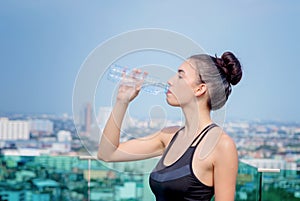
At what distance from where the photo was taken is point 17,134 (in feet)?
9.33

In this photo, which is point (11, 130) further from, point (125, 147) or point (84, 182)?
point (125, 147)

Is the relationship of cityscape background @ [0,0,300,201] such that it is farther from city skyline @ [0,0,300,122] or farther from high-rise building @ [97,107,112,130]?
high-rise building @ [97,107,112,130]

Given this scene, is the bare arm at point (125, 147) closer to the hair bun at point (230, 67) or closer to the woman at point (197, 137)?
the woman at point (197, 137)

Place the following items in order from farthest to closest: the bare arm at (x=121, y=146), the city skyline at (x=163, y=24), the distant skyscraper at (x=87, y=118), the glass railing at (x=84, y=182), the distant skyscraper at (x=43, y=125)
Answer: the city skyline at (x=163, y=24) → the glass railing at (x=84, y=182) → the distant skyscraper at (x=43, y=125) → the bare arm at (x=121, y=146) → the distant skyscraper at (x=87, y=118)

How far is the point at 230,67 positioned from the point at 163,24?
3.39m

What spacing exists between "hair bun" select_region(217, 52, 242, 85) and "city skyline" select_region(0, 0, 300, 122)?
335 cm

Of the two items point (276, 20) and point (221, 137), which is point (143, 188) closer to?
A: point (221, 137)

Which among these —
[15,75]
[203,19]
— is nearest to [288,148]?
[203,19]

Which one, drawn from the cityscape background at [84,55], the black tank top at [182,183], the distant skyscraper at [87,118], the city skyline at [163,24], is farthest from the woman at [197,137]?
the city skyline at [163,24]

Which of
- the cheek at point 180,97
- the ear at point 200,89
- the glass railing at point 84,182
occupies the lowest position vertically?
the glass railing at point 84,182

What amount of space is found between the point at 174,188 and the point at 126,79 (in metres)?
0.26

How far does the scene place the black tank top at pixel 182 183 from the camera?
116cm

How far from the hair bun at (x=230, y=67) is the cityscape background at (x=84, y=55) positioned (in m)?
1.37

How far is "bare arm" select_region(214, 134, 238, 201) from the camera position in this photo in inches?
44.4
